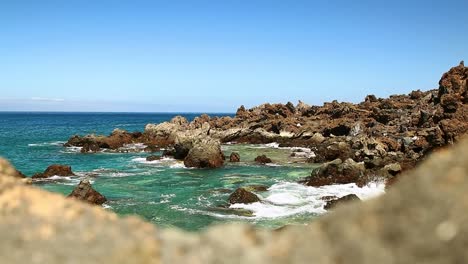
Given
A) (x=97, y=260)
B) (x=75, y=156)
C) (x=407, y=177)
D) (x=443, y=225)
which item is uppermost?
(x=407, y=177)

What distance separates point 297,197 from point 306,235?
81.5 ft

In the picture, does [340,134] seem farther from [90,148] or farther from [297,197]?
[297,197]

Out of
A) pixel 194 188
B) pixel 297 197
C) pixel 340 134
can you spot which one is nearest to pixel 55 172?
pixel 194 188

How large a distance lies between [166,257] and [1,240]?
1239mm

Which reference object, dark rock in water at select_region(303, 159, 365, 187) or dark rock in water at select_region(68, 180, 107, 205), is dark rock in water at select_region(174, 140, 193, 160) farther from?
dark rock in water at select_region(68, 180, 107, 205)

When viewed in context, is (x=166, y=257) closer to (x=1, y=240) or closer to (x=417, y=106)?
(x=1, y=240)

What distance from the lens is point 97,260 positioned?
2529mm

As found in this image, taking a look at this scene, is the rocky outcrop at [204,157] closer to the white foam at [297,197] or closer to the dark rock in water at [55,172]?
the dark rock in water at [55,172]

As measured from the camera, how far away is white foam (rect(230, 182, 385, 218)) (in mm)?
23344

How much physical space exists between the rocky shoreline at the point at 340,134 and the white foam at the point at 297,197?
1.13 meters

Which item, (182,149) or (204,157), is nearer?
(204,157)

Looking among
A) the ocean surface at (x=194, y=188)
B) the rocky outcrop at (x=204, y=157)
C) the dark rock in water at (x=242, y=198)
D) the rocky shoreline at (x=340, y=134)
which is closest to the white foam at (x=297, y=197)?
the ocean surface at (x=194, y=188)

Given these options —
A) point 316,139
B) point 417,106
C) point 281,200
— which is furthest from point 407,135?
point 281,200

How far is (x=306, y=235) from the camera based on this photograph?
2389mm
